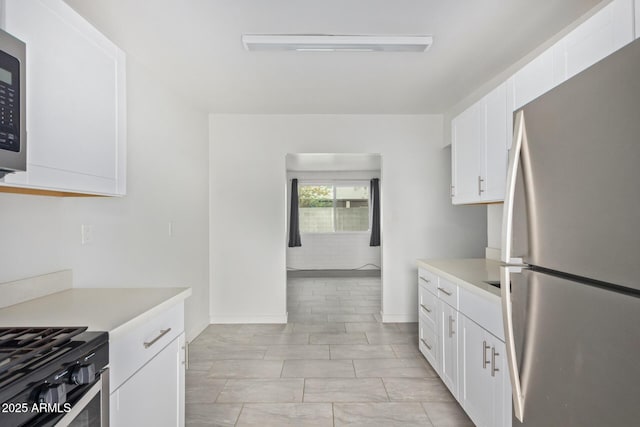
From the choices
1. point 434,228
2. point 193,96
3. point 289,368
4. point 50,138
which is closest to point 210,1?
point 50,138

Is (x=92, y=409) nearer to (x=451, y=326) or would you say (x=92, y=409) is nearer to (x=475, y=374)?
(x=475, y=374)

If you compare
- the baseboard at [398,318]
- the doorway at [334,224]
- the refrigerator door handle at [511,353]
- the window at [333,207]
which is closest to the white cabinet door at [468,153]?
the refrigerator door handle at [511,353]

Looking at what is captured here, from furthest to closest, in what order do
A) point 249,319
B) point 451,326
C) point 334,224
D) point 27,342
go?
point 334,224
point 249,319
point 451,326
point 27,342

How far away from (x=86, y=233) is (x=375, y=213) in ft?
21.6

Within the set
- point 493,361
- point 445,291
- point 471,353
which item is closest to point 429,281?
point 445,291

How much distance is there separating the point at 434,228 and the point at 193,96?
320cm

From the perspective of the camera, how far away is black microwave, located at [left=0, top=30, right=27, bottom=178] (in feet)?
3.56

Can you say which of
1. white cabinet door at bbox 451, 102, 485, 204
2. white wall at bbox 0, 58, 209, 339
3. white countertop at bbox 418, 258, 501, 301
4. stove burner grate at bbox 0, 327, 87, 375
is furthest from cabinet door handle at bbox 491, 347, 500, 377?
white wall at bbox 0, 58, 209, 339

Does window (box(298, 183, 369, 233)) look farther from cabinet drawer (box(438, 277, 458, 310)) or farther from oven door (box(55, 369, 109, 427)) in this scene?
oven door (box(55, 369, 109, 427))

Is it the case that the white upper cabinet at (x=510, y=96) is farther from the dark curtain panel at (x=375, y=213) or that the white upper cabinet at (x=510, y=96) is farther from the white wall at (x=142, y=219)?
the dark curtain panel at (x=375, y=213)

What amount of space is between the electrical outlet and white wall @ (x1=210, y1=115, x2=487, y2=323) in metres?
2.23

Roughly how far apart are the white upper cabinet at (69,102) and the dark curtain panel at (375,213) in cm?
660

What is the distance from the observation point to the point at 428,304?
9.98 feet

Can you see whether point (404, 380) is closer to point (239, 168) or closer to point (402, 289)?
point (402, 289)
